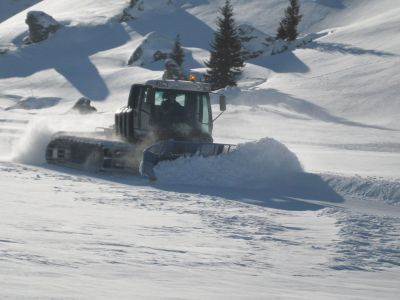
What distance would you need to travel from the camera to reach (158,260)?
7.13m

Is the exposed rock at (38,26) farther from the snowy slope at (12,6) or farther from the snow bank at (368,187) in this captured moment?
the snow bank at (368,187)

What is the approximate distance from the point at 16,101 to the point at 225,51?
40.1 feet

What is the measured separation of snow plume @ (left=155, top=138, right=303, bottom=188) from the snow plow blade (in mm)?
132

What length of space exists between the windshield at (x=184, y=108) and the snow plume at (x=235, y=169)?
1.56m

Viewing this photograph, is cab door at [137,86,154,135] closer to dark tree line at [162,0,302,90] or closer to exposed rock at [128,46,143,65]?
dark tree line at [162,0,302,90]

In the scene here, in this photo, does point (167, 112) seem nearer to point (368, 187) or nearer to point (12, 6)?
point (368, 187)

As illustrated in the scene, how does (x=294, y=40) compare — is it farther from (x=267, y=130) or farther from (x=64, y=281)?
(x=64, y=281)

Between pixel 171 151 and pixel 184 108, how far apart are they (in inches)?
65.8

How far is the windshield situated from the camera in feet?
48.8

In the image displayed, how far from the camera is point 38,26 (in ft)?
182

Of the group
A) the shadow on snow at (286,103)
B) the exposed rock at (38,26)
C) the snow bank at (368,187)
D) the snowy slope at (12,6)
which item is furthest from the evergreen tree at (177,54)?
the snowy slope at (12,6)

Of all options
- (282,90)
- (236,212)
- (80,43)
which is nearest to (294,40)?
(282,90)

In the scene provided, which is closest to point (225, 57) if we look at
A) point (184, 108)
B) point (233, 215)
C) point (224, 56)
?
point (224, 56)

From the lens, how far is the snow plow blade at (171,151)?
1343 centimetres
